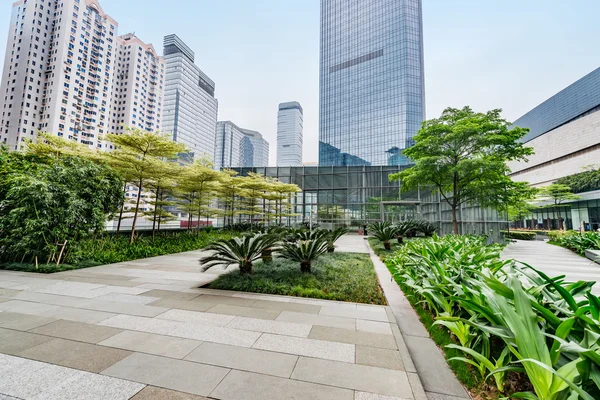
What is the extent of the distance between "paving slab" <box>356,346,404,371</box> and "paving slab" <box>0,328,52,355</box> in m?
3.23

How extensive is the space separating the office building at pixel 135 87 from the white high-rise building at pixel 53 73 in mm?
8934

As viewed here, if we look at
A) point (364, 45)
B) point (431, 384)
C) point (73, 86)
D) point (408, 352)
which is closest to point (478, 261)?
point (408, 352)

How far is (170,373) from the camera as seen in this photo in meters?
2.04

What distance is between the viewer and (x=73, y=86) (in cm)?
5772

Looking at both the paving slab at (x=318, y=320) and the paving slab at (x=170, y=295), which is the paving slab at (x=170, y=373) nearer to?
the paving slab at (x=318, y=320)

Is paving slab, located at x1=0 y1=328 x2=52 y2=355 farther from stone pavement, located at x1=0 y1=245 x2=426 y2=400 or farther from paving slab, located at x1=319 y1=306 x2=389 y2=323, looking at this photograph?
paving slab, located at x1=319 y1=306 x2=389 y2=323

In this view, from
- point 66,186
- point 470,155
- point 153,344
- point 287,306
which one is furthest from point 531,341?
point 470,155

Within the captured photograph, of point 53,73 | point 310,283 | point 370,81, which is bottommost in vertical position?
point 310,283

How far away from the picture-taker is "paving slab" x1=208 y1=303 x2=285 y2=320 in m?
3.38

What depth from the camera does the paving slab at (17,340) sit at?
2.36 metres

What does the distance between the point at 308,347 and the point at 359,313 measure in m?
1.31

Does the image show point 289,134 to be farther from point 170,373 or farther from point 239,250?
point 170,373

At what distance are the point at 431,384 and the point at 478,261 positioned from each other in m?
2.94

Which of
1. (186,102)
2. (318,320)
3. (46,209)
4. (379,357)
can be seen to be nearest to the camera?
(379,357)
